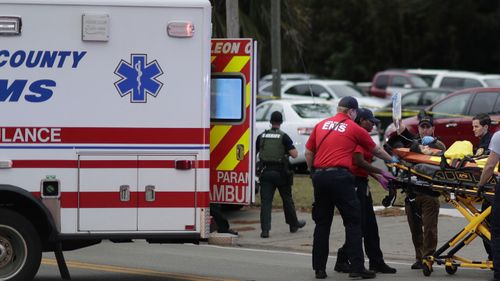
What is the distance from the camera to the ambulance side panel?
10125mm

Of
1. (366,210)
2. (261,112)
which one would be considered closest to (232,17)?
(261,112)

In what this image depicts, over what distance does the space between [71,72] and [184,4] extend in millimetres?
1222

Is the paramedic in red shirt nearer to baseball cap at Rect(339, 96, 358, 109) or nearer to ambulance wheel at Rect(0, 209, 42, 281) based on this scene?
baseball cap at Rect(339, 96, 358, 109)

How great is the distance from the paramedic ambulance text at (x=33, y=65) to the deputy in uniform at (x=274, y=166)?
538 centimetres

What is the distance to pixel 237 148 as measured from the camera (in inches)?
428

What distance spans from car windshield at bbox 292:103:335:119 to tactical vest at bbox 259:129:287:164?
7.04 meters

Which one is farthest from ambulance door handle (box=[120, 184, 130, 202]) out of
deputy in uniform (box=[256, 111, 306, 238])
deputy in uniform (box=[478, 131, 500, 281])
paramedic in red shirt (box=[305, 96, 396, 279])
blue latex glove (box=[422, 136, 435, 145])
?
deputy in uniform (box=[256, 111, 306, 238])

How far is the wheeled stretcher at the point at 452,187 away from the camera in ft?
35.9

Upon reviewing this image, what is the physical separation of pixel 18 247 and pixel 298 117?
485 inches

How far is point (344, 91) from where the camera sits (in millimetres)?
32188

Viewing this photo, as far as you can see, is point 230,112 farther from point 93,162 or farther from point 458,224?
point 458,224

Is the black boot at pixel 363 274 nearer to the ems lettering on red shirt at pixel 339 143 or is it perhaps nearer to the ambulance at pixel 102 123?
the ems lettering on red shirt at pixel 339 143

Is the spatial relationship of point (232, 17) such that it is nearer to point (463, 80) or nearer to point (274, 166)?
point (274, 166)

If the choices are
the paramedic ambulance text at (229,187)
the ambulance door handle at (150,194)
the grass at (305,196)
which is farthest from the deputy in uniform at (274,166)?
the ambulance door handle at (150,194)
